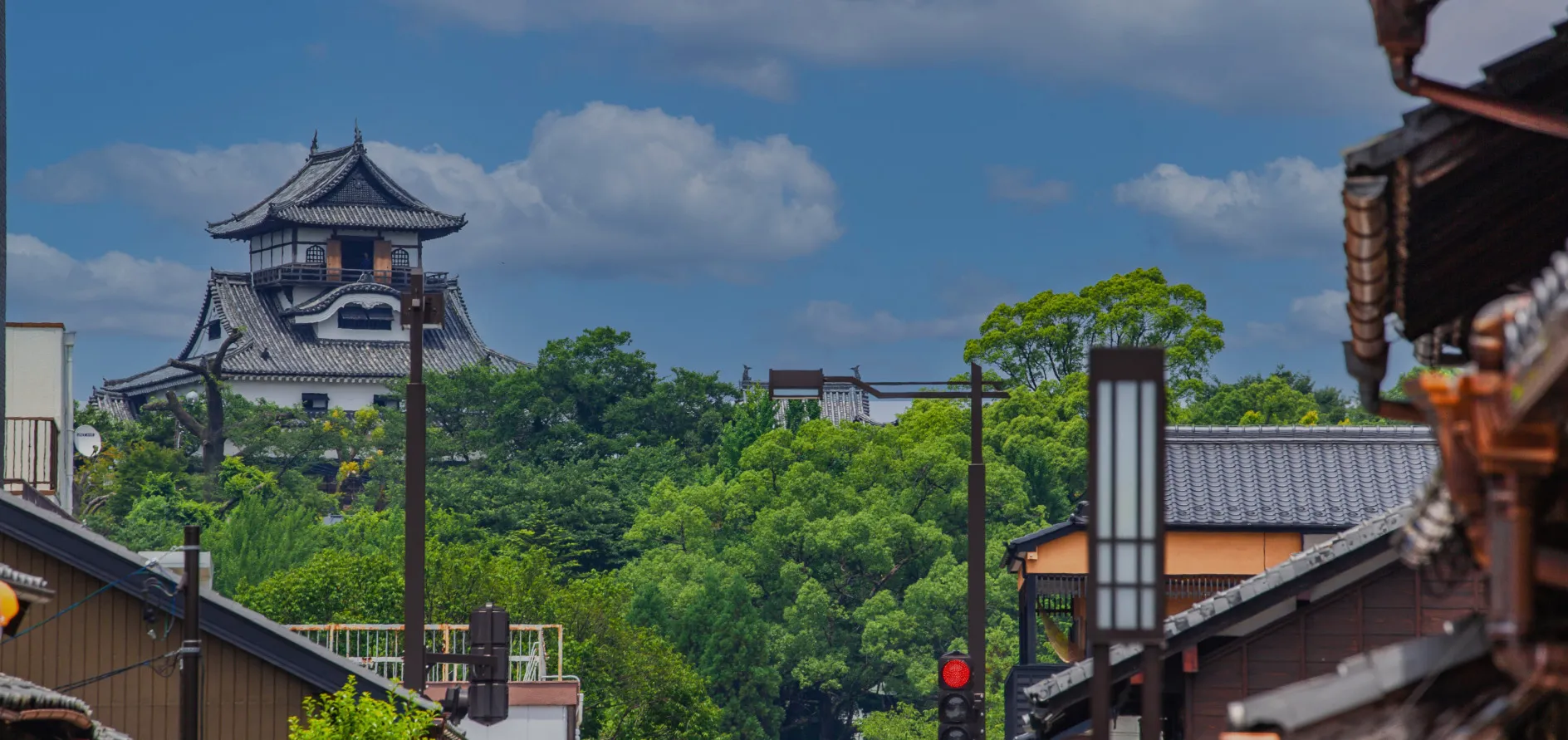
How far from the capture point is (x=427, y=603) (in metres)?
43.2

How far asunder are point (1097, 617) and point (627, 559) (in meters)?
60.1

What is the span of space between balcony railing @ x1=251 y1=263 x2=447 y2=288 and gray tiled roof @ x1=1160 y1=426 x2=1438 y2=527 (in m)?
72.5

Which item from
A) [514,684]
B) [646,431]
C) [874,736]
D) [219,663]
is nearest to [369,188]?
[646,431]

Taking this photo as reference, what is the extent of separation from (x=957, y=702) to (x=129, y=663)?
6.79 m

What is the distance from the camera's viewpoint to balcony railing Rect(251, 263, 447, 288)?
3573 inches

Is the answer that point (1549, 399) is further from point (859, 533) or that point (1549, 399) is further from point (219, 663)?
point (859, 533)

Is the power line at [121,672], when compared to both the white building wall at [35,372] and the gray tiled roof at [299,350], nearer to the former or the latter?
the white building wall at [35,372]

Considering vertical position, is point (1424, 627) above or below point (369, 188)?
below

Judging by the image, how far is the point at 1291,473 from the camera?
68.1 ft

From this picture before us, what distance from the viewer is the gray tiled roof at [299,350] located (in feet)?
287

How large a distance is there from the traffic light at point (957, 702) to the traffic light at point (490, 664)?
165 inches

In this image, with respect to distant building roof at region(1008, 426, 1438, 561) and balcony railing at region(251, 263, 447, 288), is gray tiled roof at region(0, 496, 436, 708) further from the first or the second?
balcony railing at region(251, 263, 447, 288)

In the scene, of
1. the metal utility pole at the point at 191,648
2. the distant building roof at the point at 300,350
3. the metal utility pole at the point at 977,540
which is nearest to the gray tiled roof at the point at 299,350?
the distant building roof at the point at 300,350

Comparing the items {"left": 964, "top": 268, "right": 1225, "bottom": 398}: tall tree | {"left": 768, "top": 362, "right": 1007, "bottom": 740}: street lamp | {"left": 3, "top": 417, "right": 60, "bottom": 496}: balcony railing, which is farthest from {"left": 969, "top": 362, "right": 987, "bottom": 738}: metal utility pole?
{"left": 964, "top": 268, "right": 1225, "bottom": 398}: tall tree
